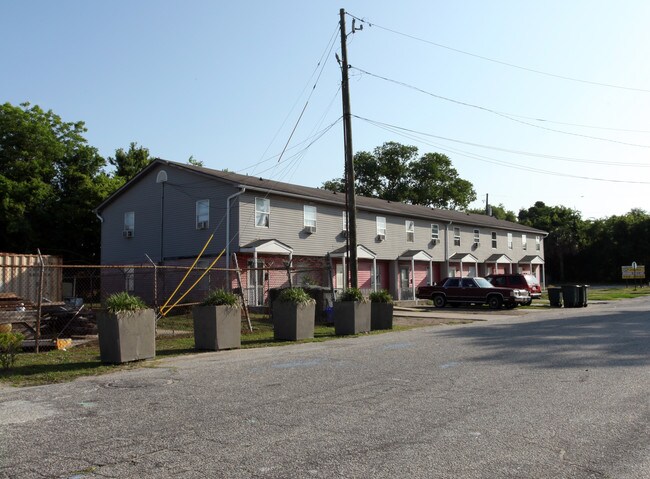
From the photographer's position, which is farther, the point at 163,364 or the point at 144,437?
the point at 163,364

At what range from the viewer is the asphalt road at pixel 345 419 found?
4.71 metres

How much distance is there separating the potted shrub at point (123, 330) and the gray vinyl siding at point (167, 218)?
15.4m

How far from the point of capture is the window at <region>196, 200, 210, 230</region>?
90.2ft

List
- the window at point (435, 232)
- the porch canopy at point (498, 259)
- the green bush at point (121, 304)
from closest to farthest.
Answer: the green bush at point (121, 304)
the window at point (435, 232)
the porch canopy at point (498, 259)

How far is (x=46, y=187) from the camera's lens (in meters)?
37.6

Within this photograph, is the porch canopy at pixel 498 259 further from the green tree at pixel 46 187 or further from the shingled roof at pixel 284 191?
the green tree at pixel 46 187

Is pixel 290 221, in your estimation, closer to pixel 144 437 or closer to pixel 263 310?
pixel 263 310

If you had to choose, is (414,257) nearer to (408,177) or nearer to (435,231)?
(435,231)

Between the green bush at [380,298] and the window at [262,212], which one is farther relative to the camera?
the window at [262,212]

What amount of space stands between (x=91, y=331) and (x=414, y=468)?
1262 centimetres

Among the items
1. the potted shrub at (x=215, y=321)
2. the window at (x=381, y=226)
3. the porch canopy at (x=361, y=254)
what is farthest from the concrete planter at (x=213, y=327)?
the window at (x=381, y=226)

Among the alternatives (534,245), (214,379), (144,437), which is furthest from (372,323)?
(534,245)

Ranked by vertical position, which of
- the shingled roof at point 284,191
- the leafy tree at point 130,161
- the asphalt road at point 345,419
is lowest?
the asphalt road at point 345,419

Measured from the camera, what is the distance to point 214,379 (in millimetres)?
8820
